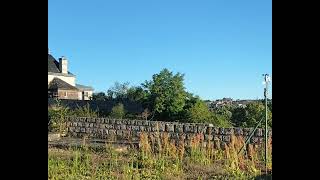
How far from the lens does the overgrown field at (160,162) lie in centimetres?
613

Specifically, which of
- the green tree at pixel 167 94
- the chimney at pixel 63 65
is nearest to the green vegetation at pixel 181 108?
the green tree at pixel 167 94

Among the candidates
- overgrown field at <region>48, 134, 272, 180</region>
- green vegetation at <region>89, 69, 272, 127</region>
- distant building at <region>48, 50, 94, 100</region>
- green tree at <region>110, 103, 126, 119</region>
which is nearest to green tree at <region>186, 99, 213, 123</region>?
green vegetation at <region>89, 69, 272, 127</region>

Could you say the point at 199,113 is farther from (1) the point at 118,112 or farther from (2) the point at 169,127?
(1) the point at 118,112

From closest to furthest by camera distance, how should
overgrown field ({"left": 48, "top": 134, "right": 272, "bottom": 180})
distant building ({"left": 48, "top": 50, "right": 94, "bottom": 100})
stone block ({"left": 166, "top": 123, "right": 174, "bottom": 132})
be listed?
overgrown field ({"left": 48, "top": 134, "right": 272, "bottom": 180}) < stone block ({"left": 166, "top": 123, "right": 174, "bottom": 132}) < distant building ({"left": 48, "top": 50, "right": 94, "bottom": 100})

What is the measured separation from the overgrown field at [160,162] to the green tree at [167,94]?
4481 mm

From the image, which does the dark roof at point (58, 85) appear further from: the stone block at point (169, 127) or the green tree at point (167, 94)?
the stone block at point (169, 127)

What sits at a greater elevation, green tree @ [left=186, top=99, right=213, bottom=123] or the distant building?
the distant building

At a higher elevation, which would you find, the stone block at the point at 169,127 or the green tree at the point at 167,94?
the green tree at the point at 167,94

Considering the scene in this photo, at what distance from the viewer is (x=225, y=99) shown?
52.6 ft

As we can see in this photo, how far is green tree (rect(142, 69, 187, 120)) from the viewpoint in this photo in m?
12.8

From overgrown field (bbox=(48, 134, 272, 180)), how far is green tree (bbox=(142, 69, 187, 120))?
14.7ft

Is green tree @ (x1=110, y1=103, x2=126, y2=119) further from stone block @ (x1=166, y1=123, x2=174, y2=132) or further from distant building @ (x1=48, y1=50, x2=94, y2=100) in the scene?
distant building @ (x1=48, y1=50, x2=94, y2=100)
